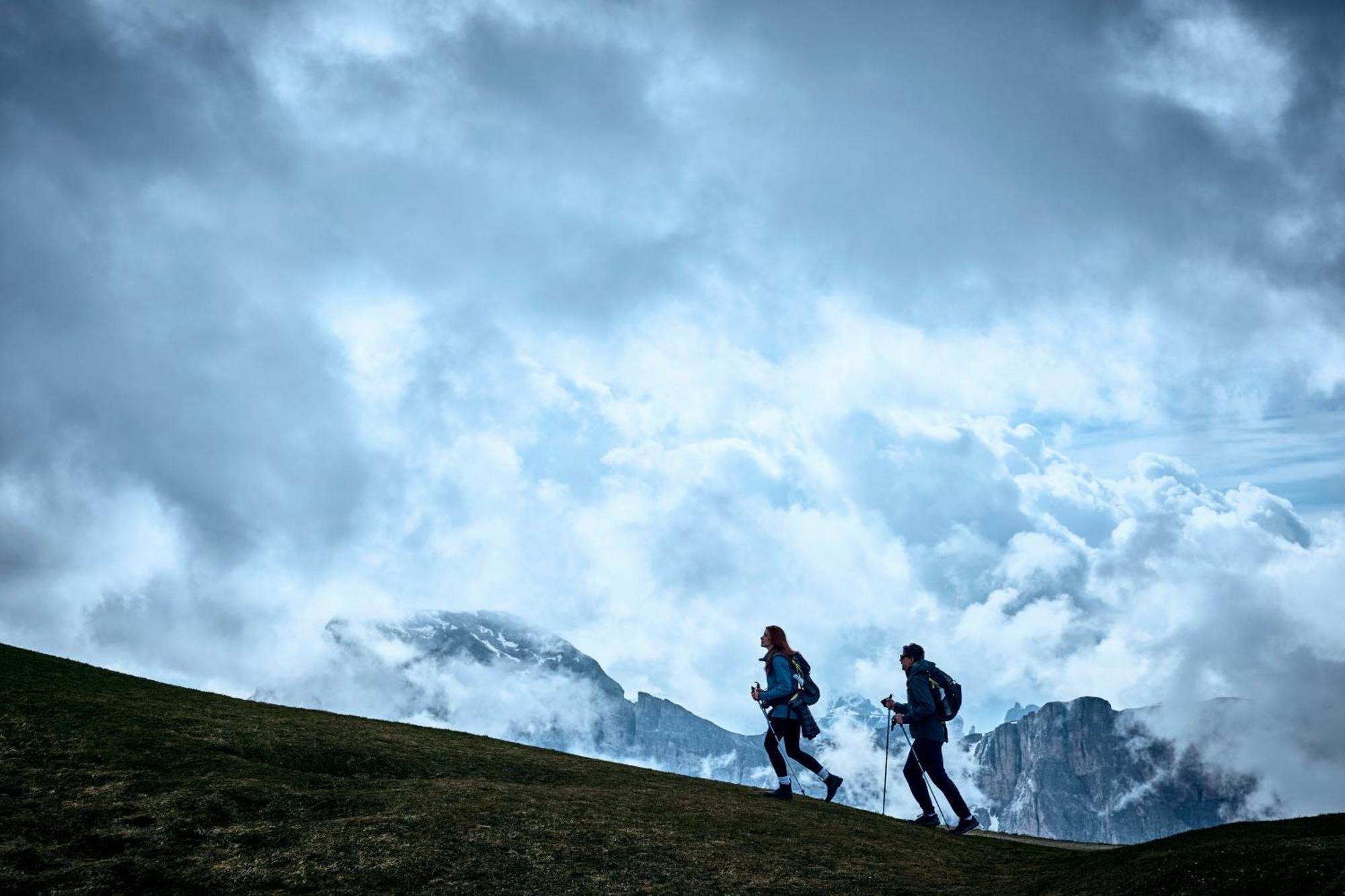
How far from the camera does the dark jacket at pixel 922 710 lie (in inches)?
997

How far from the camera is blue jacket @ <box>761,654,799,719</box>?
2591cm

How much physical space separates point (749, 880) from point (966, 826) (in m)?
10.1

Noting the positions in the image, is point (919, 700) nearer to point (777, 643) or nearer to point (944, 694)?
point (944, 694)

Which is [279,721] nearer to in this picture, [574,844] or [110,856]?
[110,856]

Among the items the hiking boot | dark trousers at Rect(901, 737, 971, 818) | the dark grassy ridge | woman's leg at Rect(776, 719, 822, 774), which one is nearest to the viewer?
the dark grassy ridge

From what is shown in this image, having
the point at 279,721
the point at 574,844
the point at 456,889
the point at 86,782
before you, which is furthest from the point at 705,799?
the point at 86,782

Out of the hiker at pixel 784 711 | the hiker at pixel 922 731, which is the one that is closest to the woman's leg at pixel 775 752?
the hiker at pixel 784 711

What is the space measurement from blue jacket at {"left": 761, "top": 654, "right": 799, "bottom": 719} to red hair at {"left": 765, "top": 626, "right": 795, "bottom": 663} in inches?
4.9

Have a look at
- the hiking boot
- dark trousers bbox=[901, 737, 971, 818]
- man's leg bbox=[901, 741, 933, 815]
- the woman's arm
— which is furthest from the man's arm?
the woman's arm

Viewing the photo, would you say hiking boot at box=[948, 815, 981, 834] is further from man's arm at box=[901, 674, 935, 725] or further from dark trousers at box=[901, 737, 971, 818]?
man's arm at box=[901, 674, 935, 725]

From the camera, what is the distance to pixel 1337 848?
13398 mm

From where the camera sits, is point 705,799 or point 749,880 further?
point 705,799

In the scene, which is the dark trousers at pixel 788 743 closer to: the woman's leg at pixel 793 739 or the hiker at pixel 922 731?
the woman's leg at pixel 793 739

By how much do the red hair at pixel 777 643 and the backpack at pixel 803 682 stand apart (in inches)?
8.5
